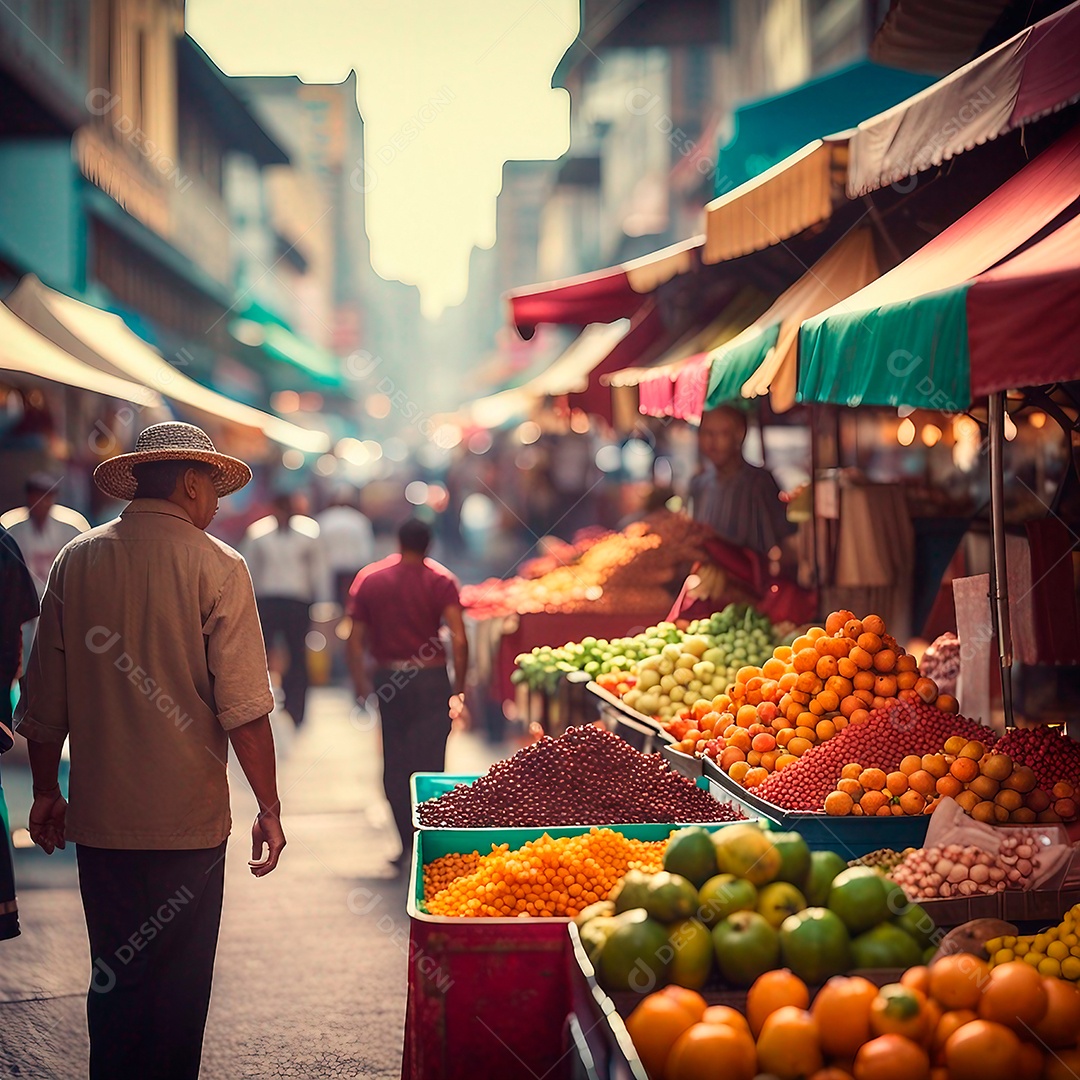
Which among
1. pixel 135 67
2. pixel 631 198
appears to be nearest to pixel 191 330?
pixel 135 67

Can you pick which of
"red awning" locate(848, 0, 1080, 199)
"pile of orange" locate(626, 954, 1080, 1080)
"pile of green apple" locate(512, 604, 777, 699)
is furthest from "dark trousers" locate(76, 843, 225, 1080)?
"red awning" locate(848, 0, 1080, 199)

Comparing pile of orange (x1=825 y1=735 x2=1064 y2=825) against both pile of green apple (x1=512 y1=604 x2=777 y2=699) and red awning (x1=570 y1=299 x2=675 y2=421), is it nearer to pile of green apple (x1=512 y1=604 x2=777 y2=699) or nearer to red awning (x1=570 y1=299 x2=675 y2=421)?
pile of green apple (x1=512 y1=604 x2=777 y2=699)

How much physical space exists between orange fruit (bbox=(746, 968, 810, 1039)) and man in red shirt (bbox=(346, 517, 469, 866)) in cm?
480

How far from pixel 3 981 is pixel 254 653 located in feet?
9.24

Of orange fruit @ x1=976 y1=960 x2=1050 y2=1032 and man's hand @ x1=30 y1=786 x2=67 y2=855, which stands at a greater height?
man's hand @ x1=30 y1=786 x2=67 y2=855

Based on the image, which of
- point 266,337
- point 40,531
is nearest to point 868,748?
point 40,531

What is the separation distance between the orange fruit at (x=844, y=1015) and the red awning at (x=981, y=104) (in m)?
3.26

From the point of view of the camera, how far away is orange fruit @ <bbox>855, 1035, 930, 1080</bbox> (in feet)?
9.37

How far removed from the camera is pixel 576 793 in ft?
17.3

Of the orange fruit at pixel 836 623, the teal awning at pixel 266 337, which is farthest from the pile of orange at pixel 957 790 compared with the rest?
the teal awning at pixel 266 337

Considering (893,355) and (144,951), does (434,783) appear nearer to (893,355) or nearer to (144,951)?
(144,951)

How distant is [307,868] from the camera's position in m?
8.04

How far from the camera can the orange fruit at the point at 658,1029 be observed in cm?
311

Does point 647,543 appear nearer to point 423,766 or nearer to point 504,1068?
point 423,766
